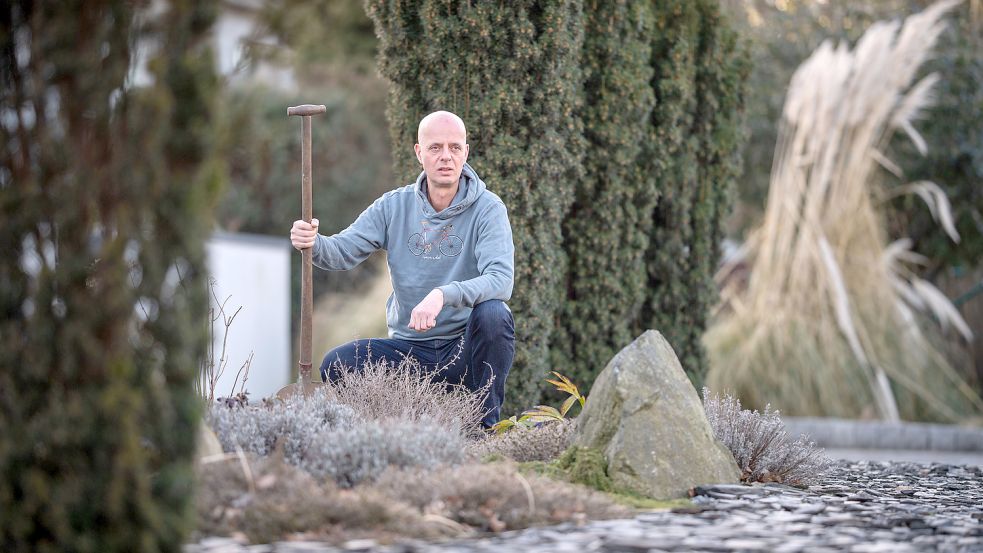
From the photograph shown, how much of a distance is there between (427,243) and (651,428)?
5.57 ft

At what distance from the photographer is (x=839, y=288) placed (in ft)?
28.5

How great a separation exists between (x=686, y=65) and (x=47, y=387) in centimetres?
503

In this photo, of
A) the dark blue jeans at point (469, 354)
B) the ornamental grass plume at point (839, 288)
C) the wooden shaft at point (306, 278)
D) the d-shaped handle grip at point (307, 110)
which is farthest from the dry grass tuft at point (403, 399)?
the ornamental grass plume at point (839, 288)

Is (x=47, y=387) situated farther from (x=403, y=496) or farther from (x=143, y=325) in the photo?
(x=403, y=496)

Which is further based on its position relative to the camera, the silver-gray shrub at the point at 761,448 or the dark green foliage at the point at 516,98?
the dark green foliage at the point at 516,98

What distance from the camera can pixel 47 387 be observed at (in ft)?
8.50

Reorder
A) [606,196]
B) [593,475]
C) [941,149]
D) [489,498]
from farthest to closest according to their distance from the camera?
[941,149], [606,196], [593,475], [489,498]

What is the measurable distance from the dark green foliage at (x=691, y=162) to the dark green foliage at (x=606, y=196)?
288mm

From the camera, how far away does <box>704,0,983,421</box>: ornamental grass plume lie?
8.64 meters

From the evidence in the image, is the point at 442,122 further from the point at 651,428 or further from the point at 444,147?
the point at 651,428

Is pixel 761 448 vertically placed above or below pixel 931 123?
below

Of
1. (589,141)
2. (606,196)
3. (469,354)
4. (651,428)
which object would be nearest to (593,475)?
(651,428)

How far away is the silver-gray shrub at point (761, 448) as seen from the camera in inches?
178

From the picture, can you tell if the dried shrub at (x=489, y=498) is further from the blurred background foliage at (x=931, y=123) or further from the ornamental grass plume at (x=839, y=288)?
the blurred background foliage at (x=931, y=123)
